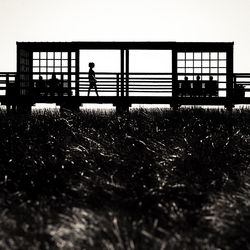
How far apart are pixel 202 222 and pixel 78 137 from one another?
487 cm

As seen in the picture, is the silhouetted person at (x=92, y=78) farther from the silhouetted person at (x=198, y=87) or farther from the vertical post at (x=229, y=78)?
the vertical post at (x=229, y=78)

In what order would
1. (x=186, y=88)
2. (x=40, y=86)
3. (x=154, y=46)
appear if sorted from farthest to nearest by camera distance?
1. (x=40, y=86)
2. (x=186, y=88)
3. (x=154, y=46)

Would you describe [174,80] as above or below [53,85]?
above

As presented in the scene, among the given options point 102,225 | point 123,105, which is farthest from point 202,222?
point 123,105

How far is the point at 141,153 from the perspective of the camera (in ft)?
30.1

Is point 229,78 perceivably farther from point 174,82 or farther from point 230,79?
point 174,82

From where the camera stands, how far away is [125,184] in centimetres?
738

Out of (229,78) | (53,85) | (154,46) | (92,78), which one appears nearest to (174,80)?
(154,46)

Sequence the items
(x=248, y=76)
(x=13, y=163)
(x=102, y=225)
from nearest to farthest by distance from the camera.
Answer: (x=102, y=225), (x=13, y=163), (x=248, y=76)

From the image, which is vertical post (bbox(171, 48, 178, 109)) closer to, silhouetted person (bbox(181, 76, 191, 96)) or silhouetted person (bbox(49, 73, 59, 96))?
silhouetted person (bbox(181, 76, 191, 96))

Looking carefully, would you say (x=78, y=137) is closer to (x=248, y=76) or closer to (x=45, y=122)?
(x=45, y=122)

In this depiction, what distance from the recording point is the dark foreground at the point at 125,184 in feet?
17.9

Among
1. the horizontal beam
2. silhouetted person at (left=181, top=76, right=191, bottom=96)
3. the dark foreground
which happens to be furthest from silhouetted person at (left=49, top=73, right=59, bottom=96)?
the dark foreground

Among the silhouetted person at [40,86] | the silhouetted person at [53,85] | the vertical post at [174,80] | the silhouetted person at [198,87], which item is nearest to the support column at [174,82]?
the vertical post at [174,80]
